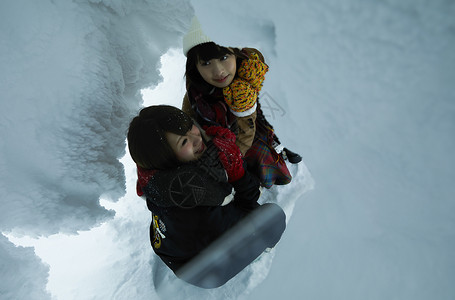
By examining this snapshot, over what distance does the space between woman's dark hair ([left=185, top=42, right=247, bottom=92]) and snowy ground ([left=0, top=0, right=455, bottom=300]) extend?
0.29m

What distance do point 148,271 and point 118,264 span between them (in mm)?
130

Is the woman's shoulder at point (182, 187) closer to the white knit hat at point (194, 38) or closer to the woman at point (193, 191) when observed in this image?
the woman at point (193, 191)

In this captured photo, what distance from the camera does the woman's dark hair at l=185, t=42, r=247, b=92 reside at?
22.4 inches

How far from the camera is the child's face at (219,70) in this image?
1.86 ft

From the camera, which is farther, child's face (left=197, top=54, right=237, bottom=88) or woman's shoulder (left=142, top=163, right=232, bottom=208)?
child's face (left=197, top=54, right=237, bottom=88)

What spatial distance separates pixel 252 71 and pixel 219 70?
10 centimetres

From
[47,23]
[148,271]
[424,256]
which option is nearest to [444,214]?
[424,256]

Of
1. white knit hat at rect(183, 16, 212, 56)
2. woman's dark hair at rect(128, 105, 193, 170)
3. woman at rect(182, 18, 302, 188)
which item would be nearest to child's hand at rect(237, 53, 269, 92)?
woman at rect(182, 18, 302, 188)

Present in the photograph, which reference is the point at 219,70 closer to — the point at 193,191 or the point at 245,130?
the point at 245,130

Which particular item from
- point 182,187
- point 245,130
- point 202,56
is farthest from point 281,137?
point 182,187

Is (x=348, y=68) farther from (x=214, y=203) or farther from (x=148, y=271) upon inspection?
(x=148, y=271)

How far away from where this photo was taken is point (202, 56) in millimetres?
573

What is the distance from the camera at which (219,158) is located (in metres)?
0.51

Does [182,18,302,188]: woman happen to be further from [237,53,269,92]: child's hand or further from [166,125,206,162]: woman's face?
[166,125,206,162]: woman's face
